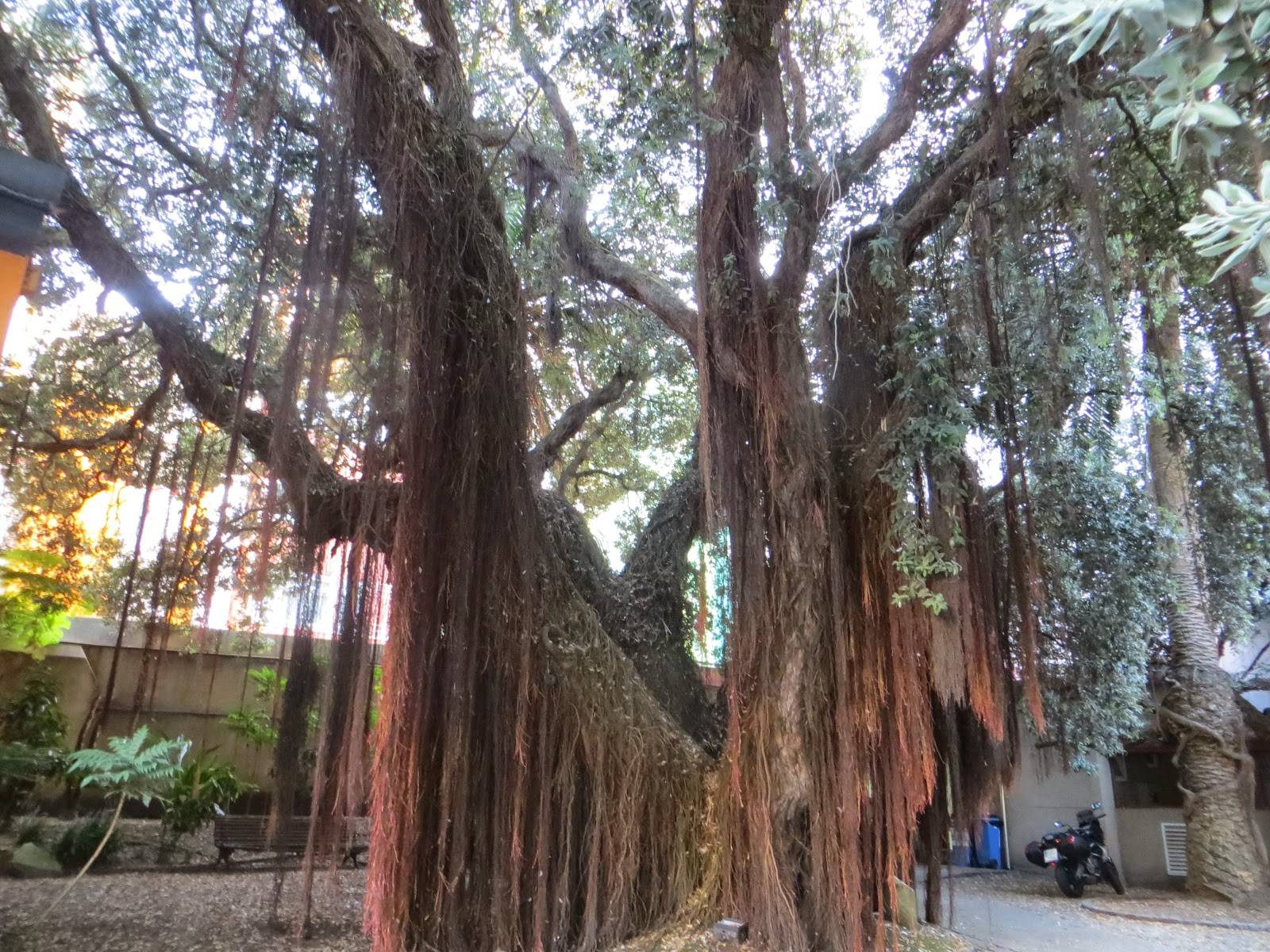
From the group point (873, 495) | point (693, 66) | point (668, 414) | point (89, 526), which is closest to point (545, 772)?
point (873, 495)

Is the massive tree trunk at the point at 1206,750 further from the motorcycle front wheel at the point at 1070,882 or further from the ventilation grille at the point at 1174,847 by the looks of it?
the motorcycle front wheel at the point at 1070,882

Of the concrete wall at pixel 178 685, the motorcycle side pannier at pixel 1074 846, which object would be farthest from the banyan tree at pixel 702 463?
the concrete wall at pixel 178 685

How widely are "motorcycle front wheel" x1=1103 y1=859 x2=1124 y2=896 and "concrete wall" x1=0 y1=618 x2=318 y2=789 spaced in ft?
25.1

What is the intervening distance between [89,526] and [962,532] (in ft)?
22.9

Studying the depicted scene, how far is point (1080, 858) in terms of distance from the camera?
720cm

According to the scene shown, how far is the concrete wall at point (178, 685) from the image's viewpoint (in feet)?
25.5

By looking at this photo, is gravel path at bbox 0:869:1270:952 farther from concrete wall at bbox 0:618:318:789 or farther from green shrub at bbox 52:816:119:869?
concrete wall at bbox 0:618:318:789

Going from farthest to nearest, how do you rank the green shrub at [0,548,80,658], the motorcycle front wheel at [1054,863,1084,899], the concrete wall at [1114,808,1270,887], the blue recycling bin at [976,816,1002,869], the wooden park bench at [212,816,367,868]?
the blue recycling bin at [976,816,1002,869], the concrete wall at [1114,808,1270,887], the motorcycle front wheel at [1054,863,1084,899], the green shrub at [0,548,80,658], the wooden park bench at [212,816,367,868]

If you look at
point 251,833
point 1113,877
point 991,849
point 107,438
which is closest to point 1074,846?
point 1113,877

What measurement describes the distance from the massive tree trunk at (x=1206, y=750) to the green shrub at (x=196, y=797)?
770 centimetres

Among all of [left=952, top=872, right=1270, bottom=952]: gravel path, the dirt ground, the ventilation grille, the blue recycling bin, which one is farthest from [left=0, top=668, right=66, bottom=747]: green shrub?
the ventilation grille

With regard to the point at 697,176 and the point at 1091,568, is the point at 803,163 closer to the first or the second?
the point at 697,176

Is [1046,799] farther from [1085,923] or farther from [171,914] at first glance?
[171,914]

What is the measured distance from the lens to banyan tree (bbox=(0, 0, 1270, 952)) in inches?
139
